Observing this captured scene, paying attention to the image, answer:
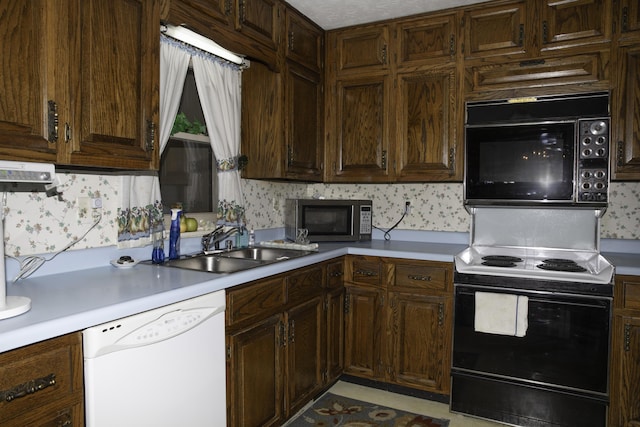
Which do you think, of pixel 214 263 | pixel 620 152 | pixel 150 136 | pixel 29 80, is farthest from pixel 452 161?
pixel 29 80

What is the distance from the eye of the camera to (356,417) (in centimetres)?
246

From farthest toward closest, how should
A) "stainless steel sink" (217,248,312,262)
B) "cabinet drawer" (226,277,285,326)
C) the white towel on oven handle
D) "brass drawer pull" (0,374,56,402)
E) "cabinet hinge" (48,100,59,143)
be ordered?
"stainless steel sink" (217,248,312,262) < the white towel on oven handle < "cabinet drawer" (226,277,285,326) < "cabinet hinge" (48,100,59,143) < "brass drawer pull" (0,374,56,402)

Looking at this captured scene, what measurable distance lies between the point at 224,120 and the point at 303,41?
807 millimetres

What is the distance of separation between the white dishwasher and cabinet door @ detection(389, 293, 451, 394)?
128 cm

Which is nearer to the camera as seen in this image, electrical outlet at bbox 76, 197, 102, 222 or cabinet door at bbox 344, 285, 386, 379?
electrical outlet at bbox 76, 197, 102, 222

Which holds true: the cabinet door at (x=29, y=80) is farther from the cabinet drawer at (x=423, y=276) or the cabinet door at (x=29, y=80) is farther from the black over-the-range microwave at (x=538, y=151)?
the black over-the-range microwave at (x=538, y=151)

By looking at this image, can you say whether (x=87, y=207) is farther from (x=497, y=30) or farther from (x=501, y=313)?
(x=497, y=30)

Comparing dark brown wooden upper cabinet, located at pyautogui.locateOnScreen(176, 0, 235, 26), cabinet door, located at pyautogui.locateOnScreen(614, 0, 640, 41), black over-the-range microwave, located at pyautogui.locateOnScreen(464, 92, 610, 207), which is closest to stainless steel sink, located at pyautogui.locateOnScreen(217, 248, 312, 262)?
black over-the-range microwave, located at pyautogui.locateOnScreen(464, 92, 610, 207)

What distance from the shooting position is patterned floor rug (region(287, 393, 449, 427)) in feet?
7.84

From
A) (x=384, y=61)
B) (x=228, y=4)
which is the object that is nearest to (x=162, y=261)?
(x=228, y=4)

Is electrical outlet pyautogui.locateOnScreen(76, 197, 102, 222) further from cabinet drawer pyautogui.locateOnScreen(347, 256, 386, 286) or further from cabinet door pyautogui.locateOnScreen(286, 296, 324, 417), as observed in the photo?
cabinet drawer pyautogui.locateOnScreen(347, 256, 386, 286)

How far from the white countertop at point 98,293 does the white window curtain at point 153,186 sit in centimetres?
18

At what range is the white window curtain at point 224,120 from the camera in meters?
2.46

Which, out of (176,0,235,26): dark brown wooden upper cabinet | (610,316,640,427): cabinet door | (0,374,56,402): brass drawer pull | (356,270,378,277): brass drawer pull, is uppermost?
(176,0,235,26): dark brown wooden upper cabinet
